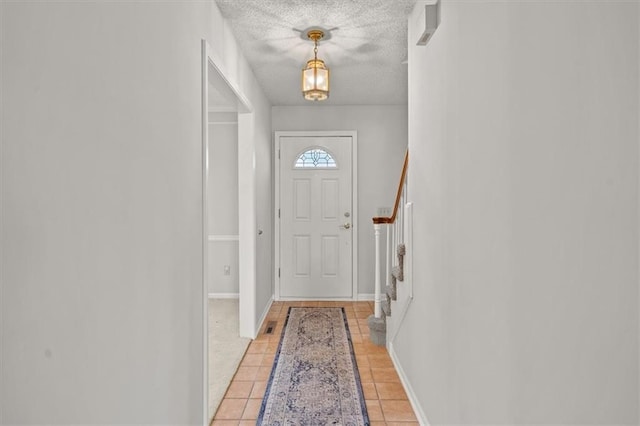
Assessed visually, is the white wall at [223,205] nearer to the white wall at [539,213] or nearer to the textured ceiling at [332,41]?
the textured ceiling at [332,41]

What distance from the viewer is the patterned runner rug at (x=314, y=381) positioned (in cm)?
Result: 242

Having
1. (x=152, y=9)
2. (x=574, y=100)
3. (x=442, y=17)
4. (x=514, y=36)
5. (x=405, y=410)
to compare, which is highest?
(x=442, y=17)

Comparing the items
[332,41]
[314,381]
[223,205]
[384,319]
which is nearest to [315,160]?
[223,205]

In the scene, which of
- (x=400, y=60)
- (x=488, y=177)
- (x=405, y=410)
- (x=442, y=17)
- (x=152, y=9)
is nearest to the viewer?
(x=488, y=177)

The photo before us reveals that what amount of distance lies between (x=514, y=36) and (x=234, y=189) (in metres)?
4.60

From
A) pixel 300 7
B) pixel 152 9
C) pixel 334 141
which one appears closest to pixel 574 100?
pixel 152 9

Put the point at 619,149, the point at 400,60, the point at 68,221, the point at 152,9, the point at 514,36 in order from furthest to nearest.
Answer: the point at 400,60 < the point at 152,9 < the point at 514,36 < the point at 68,221 < the point at 619,149

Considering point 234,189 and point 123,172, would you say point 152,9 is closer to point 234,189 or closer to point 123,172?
point 123,172

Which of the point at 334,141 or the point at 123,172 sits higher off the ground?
the point at 334,141

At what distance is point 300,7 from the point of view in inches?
104

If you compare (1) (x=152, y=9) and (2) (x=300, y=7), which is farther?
(2) (x=300, y=7)

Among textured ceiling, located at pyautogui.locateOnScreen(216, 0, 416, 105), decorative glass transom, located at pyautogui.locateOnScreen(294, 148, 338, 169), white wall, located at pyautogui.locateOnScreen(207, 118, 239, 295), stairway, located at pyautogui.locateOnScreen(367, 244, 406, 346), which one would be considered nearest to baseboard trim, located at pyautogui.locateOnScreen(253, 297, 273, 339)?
white wall, located at pyautogui.locateOnScreen(207, 118, 239, 295)

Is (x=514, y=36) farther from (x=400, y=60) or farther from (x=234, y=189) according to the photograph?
(x=234, y=189)

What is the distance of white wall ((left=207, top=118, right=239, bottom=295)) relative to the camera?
5.49 meters
